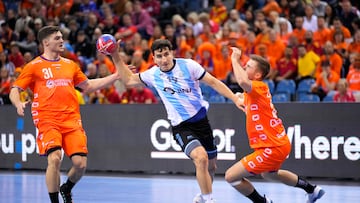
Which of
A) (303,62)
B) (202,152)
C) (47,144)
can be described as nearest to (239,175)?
(202,152)

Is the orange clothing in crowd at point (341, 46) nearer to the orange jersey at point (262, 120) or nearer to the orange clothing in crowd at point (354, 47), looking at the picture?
the orange clothing in crowd at point (354, 47)

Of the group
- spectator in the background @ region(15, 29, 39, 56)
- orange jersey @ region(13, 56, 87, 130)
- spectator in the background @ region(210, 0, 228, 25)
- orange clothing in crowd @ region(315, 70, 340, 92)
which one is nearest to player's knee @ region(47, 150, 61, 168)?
orange jersey @ region(13, 56, 87, 130)

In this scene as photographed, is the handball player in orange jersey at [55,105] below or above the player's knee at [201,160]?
above

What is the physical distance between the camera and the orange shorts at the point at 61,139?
10270 millimetres

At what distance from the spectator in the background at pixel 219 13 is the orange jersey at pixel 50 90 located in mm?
11997

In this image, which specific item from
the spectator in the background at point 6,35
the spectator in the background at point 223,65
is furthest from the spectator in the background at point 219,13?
A: the spectator in the background at point 6,35

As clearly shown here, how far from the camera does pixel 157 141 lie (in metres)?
16.2

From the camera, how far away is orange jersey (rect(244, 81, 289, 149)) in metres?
10.0

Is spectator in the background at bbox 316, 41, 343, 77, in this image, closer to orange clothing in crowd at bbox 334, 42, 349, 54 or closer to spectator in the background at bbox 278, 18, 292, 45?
orange clothing in crowd at bbox 334, 42, 349, 54

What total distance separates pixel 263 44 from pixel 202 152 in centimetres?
935

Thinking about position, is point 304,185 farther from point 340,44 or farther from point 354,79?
Answer: point 340,44

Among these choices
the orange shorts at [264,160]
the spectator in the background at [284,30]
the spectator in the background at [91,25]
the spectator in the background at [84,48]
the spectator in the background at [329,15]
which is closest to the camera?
the orange shorts at [264,160]

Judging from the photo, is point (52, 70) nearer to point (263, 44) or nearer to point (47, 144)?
point (47, 144)

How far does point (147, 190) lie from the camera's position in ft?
44.2
